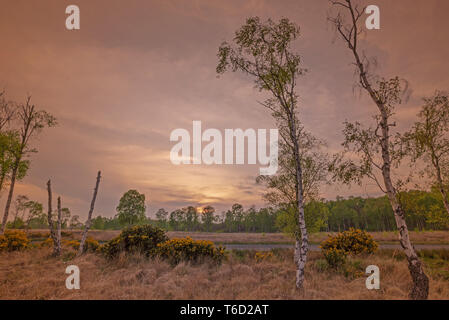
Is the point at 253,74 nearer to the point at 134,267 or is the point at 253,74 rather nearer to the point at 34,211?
the point at 134,267

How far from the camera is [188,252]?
43.8ft

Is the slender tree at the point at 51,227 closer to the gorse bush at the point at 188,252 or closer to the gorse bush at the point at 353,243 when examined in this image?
the gorse bush at the point at 188,252

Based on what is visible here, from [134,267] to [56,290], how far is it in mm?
3794

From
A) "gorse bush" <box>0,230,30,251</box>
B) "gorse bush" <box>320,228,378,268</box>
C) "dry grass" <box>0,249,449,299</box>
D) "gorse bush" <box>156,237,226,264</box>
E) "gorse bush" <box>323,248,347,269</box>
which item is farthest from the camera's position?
"gorse bush" <box>0,230,30,251</box>

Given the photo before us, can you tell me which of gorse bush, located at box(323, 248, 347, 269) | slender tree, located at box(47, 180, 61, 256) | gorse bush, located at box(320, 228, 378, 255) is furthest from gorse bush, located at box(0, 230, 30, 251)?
gorse bush, located at box(320, 228, 378, 255)

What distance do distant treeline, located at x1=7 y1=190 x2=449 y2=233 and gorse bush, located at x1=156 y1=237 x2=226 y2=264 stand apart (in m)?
6.33

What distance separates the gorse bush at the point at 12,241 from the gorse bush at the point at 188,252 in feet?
40.9

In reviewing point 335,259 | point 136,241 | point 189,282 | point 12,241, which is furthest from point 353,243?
point 12,241

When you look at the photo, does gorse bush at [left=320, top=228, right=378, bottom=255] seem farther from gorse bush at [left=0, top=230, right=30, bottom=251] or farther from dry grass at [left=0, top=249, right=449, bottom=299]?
gorse bush at [left=0, top=230, right=30, bottom=251]

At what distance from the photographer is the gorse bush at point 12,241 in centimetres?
1614

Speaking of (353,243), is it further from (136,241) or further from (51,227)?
(51,227)

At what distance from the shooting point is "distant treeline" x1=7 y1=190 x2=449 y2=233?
54.2ft

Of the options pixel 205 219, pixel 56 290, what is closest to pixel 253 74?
pixel 56 290
